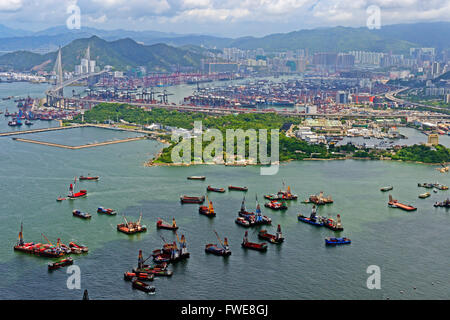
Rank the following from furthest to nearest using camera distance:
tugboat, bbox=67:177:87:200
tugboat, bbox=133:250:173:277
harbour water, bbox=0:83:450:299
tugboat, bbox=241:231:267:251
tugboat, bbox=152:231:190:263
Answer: tugboat, bbox=67:177:87:200 → tugboat, bbox=241:231:267:251 → tugboat, bbox=152:231:190:263 → tugboat, bbox=133:250:173:277 → harbour water, bbox=0:83:450:299

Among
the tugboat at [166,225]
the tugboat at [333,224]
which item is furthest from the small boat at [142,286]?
the tugboat at [333,224]

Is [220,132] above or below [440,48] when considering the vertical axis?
below

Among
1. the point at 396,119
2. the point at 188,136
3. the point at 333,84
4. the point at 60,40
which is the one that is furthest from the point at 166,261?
the point at 60,40

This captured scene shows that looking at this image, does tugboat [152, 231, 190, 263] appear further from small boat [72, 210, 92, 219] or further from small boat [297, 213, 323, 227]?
small boat [297, 213, 323, 227]

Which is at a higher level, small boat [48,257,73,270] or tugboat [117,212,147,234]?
tugboat [117,212,147,234]

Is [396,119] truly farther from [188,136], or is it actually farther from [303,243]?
[303,243]

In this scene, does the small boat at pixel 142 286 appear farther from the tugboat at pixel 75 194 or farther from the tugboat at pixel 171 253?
the tugboat at pixel 75 194

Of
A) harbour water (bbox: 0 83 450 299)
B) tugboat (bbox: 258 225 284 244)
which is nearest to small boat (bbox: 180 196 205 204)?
harbour water (bbox: 0 83 450 299)
